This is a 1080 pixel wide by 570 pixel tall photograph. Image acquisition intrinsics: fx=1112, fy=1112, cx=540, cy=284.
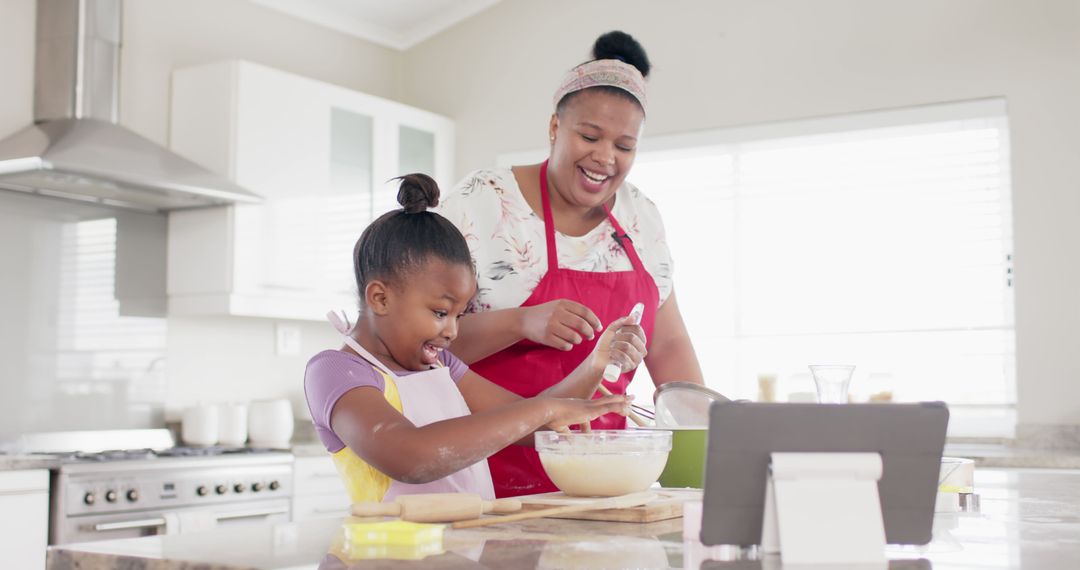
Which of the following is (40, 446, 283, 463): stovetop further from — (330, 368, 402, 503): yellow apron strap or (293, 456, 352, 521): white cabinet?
(330, 368, 402, 503): yellow apron strap

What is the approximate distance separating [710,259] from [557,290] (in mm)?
2493

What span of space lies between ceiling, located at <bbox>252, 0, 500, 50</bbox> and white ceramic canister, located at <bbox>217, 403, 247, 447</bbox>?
168 cm

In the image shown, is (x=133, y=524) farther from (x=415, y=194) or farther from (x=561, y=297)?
(x=415, y=194)

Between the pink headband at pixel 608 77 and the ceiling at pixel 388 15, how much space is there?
2799 mm

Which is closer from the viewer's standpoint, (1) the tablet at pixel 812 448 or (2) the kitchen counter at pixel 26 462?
(1) the tablet at pixel 812 448

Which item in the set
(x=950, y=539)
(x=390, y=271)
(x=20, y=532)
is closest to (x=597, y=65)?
(x=390, y=271)

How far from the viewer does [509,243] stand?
6.78ft

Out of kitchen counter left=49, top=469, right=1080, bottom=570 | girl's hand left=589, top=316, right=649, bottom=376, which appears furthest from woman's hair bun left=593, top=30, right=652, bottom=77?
kitchen counter left=49, top=469, right=1080, bottom=570

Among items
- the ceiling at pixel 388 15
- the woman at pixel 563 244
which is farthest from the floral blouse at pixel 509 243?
the ceiling at pixel 388 15

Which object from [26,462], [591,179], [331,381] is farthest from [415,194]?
[26,462]

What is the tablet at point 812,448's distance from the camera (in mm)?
965

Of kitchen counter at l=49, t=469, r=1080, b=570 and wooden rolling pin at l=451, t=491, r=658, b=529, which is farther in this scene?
wooden rolling pin at l=451, t=491, r=658, b=529

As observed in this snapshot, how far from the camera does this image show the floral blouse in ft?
6.75

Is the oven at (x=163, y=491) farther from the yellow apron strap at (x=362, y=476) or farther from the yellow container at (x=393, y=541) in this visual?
the yellow container at (x=393, y=541)
